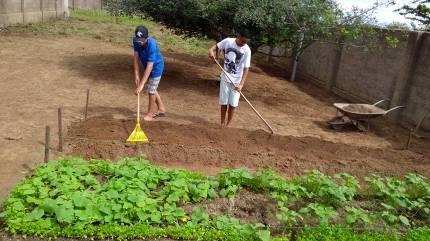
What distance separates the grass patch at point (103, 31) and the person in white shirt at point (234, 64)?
23.5 ft

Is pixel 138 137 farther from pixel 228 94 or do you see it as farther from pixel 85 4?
pixel 85 4

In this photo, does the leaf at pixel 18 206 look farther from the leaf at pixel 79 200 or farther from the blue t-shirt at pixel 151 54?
the blue t-shirt at pixel 151 54

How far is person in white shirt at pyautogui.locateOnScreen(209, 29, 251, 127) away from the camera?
258 inches

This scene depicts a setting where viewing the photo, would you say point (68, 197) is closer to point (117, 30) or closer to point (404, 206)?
point (404, 206)

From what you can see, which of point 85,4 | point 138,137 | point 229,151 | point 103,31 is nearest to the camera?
point 138,137

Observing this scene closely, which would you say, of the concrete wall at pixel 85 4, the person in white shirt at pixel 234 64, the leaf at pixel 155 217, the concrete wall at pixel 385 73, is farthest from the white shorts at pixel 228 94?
the concrete wall at pixel 85 4

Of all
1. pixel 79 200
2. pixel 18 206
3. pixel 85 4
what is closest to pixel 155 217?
pixel 79 200

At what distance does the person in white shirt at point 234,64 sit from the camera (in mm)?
6547

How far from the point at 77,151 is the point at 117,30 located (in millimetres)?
13271

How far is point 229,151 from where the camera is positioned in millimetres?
5645

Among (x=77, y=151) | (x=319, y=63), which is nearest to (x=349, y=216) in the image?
(x=77, y=151)

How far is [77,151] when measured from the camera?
5285mm

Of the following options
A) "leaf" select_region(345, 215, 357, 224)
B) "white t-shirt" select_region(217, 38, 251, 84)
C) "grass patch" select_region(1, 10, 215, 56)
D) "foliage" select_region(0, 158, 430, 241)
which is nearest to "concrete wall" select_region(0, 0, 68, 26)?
"grass patch" select_region(1, 10, 215, 56)

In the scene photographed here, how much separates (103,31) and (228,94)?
1165 centimetres
